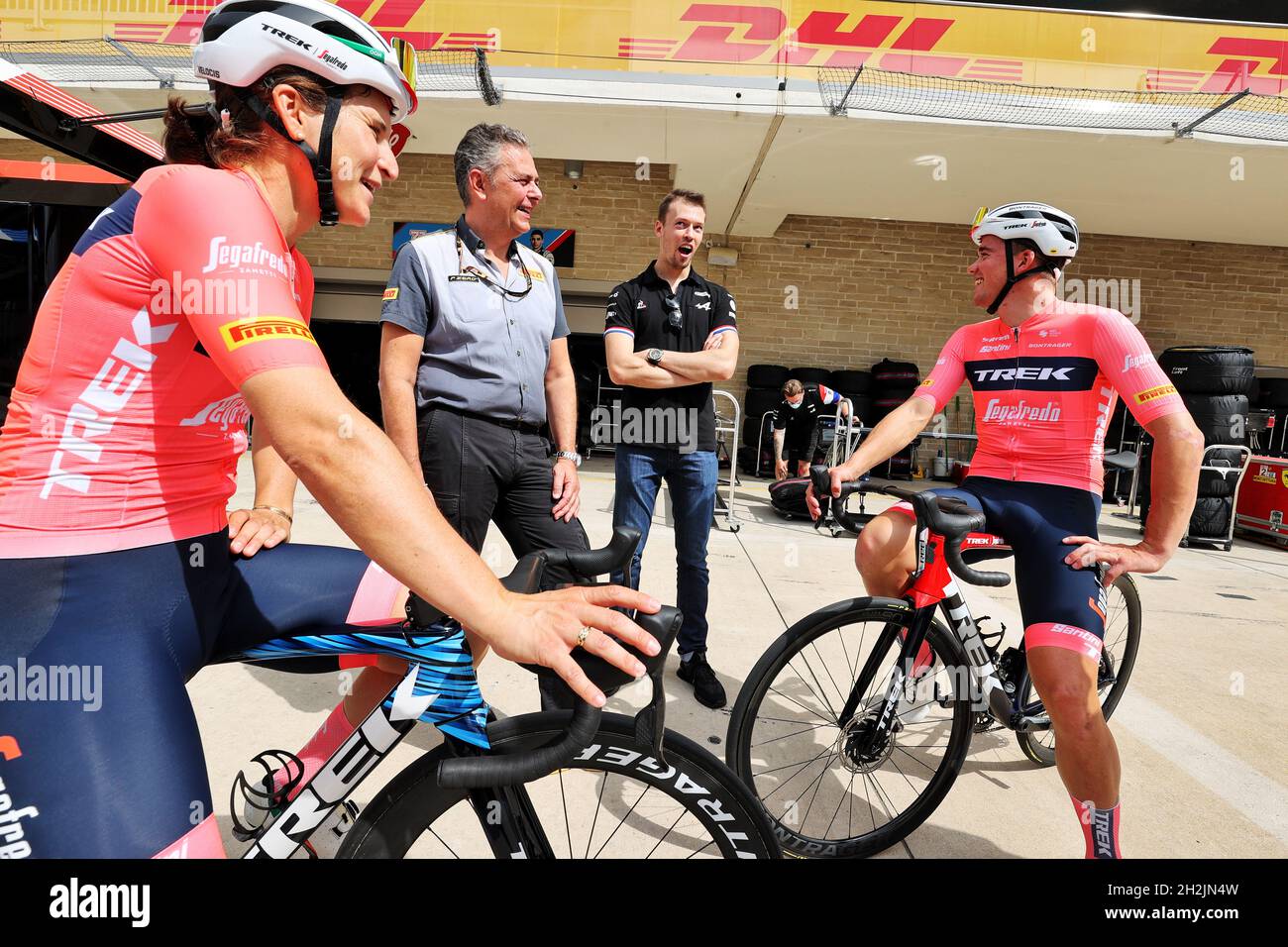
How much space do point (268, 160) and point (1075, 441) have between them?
245 cm

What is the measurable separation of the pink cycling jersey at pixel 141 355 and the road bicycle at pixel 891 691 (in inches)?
63.7

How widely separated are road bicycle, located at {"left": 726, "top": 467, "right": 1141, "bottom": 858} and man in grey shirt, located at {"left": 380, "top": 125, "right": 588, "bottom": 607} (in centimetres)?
94

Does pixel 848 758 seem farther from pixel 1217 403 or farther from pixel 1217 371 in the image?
pixel 1217 371

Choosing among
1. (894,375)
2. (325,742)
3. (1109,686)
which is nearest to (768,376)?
(894,375)

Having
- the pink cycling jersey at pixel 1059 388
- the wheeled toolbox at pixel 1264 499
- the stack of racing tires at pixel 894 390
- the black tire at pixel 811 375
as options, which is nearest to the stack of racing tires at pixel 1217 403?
the wheeled toolbox at pixel 1264 499

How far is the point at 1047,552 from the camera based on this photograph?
2.20 m

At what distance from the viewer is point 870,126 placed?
877 centimetres

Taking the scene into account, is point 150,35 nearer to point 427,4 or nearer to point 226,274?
point 427,4

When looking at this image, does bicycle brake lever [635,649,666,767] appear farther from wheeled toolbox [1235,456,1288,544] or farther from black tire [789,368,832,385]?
black tire [789,368,832,385]

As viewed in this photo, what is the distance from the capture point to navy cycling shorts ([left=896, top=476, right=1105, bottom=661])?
2039 mm

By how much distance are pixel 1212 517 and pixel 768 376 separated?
22.1ft

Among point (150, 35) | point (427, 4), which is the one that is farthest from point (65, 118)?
point (150, 35)

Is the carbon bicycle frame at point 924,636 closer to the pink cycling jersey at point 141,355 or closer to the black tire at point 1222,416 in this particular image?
the pink cycling jersey at point 141,355

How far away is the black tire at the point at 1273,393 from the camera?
12.0 metres
